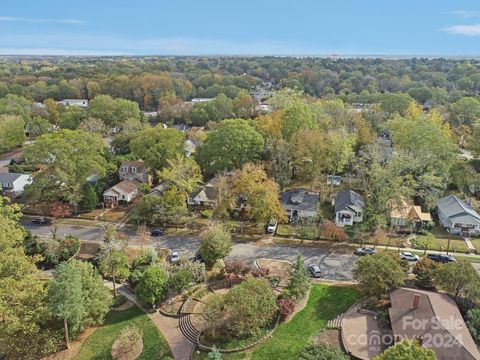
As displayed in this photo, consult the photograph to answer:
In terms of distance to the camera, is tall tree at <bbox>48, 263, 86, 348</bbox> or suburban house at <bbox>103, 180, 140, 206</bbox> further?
suburban house at <bbox>103, 180, 140, 206</bbox>

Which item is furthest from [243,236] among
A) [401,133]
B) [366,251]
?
[401,133]

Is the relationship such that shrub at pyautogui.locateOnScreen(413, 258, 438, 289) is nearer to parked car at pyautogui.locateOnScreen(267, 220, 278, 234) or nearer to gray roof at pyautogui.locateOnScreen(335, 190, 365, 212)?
gray roof at pyautogui.locateOnScreen(335, 190, 365, 212)

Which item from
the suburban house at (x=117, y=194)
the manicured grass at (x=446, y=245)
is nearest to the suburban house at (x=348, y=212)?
the manicured grass at (x=446, y=245)

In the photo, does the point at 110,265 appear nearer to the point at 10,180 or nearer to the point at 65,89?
the point at 10,180

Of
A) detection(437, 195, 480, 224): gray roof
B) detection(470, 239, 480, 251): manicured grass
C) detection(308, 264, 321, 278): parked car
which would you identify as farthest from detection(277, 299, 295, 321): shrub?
detection(437, 195, 480, 224): gray roof

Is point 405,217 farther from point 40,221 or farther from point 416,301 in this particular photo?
point 40,221

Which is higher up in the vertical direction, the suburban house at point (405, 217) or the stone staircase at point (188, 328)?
the suburban house at point (405, 217)

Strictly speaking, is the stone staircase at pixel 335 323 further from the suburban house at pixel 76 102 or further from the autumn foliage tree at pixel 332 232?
the suburban house at pixel 76 102
